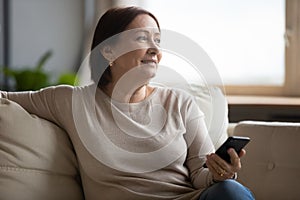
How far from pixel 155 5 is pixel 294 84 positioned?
38.0 inches

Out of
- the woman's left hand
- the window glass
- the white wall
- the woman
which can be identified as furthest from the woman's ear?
the white wall

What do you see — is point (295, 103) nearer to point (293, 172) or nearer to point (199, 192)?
point (293, 172)

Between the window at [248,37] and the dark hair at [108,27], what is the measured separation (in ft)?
4.48

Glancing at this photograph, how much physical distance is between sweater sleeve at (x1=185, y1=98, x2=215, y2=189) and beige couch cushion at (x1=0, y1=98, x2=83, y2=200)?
0.37m

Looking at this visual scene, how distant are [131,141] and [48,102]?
0.97 ft

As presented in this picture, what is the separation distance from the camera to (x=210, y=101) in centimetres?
230

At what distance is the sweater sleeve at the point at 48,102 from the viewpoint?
1895 mm

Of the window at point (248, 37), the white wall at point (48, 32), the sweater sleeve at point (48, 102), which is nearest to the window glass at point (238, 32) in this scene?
the window at point (248, 37)

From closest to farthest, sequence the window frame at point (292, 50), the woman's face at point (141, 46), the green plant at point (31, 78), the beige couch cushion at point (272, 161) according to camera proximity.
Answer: the woman's face at point (141, 46), the beige couch cushion at point (272, 161), the window frame at point (292, 50), the green plant at point (31, 78)

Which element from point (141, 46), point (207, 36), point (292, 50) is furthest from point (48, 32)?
point (141, 46)

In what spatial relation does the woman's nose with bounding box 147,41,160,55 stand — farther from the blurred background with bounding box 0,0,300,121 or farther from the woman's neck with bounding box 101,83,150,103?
the blurred background with bounding box 0,0,300,121

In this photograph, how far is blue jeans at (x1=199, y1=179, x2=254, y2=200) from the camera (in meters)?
1.66

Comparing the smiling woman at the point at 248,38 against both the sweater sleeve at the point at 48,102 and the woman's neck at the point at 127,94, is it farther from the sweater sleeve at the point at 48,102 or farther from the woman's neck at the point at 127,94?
the sweater sleeve at the point at 48,102

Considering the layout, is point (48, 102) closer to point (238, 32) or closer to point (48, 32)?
point (238, 32)
